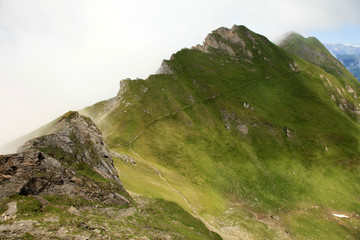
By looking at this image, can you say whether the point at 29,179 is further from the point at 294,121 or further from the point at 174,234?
the point at 294,121

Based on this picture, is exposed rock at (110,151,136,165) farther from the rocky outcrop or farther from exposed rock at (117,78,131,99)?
the rocky outcrop

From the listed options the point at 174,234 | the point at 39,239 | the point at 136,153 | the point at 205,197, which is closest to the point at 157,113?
the point at 136,153

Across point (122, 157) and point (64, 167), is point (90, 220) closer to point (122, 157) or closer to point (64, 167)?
point (64, 167)

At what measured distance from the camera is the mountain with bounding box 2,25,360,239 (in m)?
66.3

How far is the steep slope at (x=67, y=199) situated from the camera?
2209 cm

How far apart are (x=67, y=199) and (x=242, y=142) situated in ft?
301

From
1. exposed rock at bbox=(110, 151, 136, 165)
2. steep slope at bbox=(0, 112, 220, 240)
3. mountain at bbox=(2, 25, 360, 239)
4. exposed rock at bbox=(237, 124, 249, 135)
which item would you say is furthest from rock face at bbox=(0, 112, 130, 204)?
exposed rock at bbox=(237, 124, 249, 135)

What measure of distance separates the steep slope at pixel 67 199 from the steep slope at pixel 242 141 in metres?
14.0

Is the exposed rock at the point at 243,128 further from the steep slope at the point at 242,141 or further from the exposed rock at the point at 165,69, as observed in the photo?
the exposed rock at the point at 165,69

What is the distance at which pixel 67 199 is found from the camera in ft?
91.9

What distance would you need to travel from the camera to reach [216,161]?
305 ft

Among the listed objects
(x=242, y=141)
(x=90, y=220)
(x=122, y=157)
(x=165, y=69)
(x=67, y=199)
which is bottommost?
(x=242, y=141)

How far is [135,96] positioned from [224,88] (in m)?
56.6

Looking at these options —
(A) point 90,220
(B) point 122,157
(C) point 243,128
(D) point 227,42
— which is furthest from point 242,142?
(D) point 227,42
